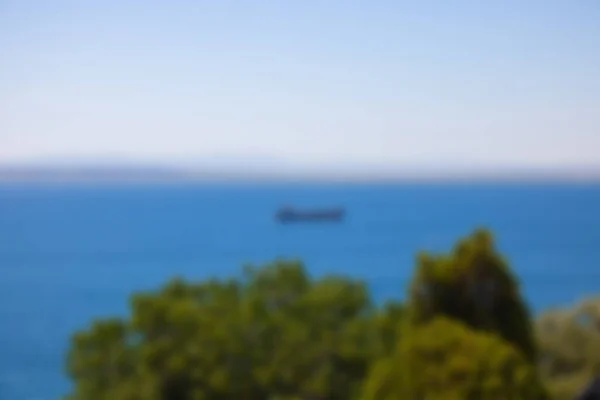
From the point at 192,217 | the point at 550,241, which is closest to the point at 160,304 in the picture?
the point at 550,241

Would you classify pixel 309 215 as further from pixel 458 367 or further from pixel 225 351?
pixel 458 367

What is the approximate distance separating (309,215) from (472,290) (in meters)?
7.37

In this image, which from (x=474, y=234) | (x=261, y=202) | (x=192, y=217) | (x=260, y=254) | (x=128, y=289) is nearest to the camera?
(x=474, y=234)

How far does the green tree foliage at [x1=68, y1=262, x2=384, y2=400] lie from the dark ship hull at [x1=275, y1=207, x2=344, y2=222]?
5791mm

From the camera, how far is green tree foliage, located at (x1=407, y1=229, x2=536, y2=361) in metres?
2.27

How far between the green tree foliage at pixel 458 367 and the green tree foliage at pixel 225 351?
1338 mm

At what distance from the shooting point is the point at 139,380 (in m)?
3.69

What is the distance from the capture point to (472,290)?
2.29 meters

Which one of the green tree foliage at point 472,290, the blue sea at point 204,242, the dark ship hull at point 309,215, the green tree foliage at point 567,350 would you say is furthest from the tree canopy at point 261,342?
the dark ship hull at point 309,215

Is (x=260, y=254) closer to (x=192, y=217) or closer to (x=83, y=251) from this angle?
(x=83, y=251)

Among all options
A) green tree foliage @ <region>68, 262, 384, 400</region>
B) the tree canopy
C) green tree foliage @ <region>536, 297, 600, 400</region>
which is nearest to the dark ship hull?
the tree canopy

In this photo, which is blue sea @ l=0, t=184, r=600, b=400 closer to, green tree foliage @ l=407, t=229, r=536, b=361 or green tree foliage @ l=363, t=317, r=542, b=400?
green tree foliage @ l=407, t=229, r=536, b=361

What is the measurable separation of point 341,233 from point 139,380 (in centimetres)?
602

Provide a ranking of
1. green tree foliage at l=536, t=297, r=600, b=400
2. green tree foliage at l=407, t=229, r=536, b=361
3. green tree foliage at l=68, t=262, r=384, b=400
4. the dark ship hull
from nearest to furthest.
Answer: green tree foliage at l=407, t=229, r=536, b=361
green tree foliage at l=536, t=297, r=600, b=400
green tree foliage at l=68, t=262, r=384, b=400
the dark ship hull
